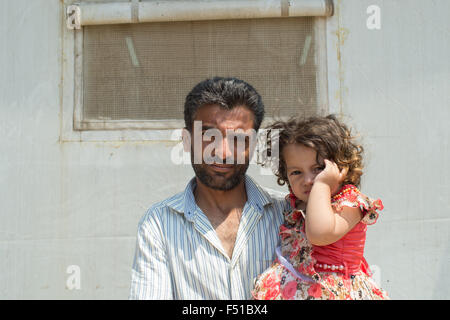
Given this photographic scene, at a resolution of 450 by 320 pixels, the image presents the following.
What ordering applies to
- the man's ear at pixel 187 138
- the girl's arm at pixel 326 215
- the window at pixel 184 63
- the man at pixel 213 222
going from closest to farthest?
the girl's arm at pixel 326 215 < the man at pixel 213 222 < the man's ear at pixel 187 138 < the window at pixel 184 63

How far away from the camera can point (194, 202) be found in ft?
6.71

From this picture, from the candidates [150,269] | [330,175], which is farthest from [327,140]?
[150,269]

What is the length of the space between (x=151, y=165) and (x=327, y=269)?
171cm

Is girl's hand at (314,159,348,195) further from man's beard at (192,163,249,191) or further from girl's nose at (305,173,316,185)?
man's beard at (192,163,249,191)

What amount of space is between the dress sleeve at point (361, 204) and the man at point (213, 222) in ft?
1.01

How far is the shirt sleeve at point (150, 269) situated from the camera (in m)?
1.79

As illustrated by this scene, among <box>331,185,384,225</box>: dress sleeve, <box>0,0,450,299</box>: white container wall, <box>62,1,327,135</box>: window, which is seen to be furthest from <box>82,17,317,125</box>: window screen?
<box>331,185,384,225</box>: dress sleeve

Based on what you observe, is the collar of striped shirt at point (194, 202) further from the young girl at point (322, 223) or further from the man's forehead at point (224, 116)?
the man's forehead at point (224, 116)

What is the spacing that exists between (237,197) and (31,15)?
7.13 ft

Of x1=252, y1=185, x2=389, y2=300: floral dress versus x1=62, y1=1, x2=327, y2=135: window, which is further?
x1=62, y1=1, x2=327, y2=135: window

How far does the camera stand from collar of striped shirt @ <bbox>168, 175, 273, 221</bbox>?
1966 mm

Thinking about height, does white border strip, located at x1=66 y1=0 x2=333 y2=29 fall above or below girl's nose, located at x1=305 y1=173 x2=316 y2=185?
above

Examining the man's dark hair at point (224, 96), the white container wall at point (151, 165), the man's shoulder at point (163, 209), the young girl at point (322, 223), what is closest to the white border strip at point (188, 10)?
the white container wall at point (151, 165)

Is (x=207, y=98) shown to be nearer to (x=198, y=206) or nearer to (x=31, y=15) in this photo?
(x=198, y=206)
